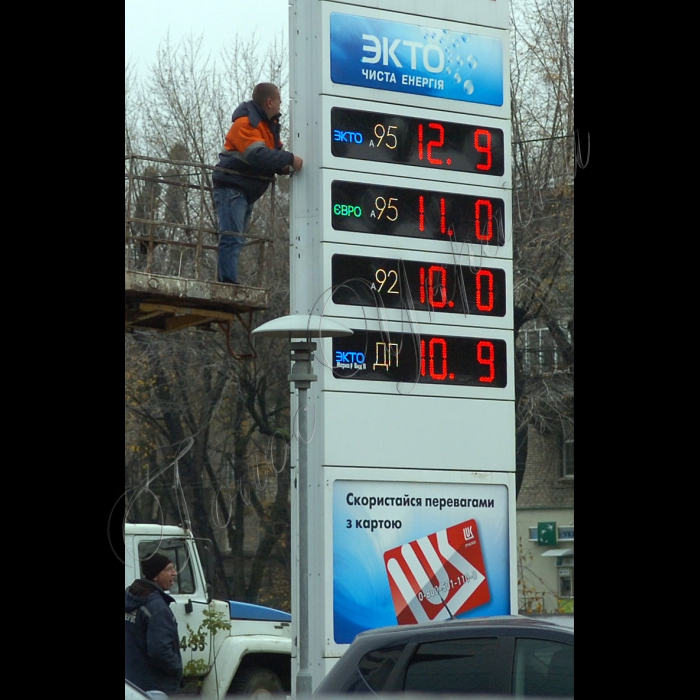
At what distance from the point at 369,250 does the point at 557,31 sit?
1382 centimetres

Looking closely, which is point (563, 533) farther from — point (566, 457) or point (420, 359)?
point (420, 359)

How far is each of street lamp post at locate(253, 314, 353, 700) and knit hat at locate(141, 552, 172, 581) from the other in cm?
132

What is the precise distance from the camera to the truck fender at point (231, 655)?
12.2m

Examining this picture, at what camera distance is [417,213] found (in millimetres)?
10328

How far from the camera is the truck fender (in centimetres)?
1216

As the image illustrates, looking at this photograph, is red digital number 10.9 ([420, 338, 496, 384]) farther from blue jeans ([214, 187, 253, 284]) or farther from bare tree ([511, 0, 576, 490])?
bare tree ([511, 0, 576, 490])

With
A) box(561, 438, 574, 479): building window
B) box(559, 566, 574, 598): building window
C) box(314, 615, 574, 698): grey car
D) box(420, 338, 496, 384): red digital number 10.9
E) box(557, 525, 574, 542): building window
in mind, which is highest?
box(420, 338, 496, 384): red digital number 10.9

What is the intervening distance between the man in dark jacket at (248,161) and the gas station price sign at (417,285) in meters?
0.91

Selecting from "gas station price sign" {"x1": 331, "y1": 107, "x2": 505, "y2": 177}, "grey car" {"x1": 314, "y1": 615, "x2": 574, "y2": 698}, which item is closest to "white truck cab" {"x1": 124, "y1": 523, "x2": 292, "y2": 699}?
"gas station price sign" {"x1": 331, "y1": 107, "x2": 505, "y2": 177}

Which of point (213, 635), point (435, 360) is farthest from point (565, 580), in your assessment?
point (435, 360)
